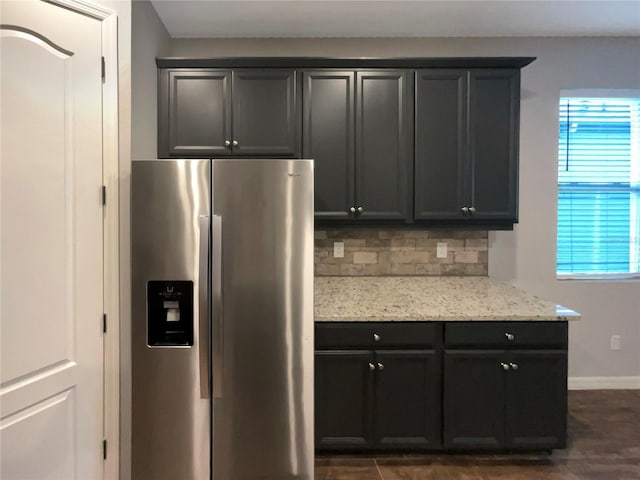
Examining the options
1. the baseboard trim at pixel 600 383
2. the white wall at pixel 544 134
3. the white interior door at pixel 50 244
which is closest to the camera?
the white interior door at pixel 50 244

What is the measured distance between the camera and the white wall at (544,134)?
3.17 metres

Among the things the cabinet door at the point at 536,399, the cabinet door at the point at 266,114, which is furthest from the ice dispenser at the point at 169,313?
the cabinet door at the point at 536,399

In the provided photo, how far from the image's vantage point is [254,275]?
2031 millimetres

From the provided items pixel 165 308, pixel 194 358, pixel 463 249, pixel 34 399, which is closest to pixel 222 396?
pixel 194 358

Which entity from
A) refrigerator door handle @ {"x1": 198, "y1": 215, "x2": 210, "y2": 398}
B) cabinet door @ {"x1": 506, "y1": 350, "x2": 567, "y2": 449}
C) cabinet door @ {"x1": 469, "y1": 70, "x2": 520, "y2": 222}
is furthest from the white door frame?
cabinet door @ {"x1": 469, "y1": 70, "x2": 520, "y2": 222}

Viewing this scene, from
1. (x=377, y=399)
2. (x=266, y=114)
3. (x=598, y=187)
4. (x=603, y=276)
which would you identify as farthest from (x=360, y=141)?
(x=603, y=276)

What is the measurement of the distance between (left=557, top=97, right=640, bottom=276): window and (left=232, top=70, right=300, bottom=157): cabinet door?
2110mm

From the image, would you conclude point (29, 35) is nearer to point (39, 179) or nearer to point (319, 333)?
point (39, 179)

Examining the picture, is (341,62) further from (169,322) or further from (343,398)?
(343,398)

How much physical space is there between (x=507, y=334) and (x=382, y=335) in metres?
0.68

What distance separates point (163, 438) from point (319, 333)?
91 cm

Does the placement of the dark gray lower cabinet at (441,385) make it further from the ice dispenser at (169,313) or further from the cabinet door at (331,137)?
the cabinet door at (331,137)

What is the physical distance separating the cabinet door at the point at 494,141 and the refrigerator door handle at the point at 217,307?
1.74 metres

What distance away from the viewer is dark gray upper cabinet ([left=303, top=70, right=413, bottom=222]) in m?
2.78
